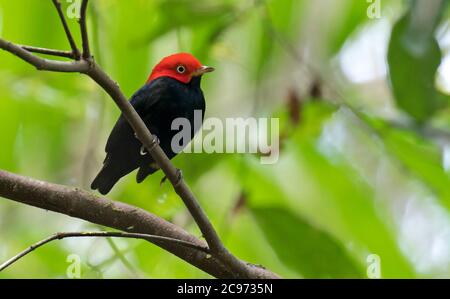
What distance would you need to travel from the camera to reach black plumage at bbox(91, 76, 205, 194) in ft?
7.92

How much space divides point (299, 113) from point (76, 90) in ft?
3.91

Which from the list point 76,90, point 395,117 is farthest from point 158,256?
point 395,117

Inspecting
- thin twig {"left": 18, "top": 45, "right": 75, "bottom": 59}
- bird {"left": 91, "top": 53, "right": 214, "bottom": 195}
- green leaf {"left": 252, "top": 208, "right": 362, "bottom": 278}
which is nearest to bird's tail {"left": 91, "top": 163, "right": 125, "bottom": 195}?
bird {"left": 91, "top": 53, "right": 214, "bottom": 195}

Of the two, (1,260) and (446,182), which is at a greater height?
(446,182)

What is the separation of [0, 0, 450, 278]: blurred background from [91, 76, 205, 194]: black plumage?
0.91 ft

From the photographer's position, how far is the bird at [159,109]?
2.39 meters

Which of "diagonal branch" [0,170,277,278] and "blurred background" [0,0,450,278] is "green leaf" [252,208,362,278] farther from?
"diagonal branch" [0,170,277,278]

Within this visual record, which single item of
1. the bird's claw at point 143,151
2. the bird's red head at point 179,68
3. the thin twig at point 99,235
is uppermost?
the bird's red head at point 179,68

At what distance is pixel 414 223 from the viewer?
5977mm

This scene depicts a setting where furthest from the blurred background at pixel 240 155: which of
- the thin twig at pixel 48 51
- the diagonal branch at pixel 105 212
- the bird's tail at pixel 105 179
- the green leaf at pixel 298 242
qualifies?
the thin twig at pixel 48 51

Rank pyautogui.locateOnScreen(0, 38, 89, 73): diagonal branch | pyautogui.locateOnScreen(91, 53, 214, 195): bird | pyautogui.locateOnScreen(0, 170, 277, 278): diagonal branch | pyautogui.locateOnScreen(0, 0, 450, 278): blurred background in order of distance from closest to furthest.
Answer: pyautogui.locateOnScreen(0, 38, 89, 73): diagonal branch
pyautogui.locateOnScreen(0, 170, 277, 278): diagonal branch
pyautogui.locateOnScreen(91, 53, 214, 195): bird
pyautogui.locateOnScreen(0, 0, 450, 278): blurred background

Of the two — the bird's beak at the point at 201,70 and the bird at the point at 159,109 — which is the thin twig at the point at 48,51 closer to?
the bird at the point at 159,109

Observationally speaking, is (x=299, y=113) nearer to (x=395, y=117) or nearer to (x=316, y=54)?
(x=395, y=117)

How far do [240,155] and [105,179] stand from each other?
34.4 inches
